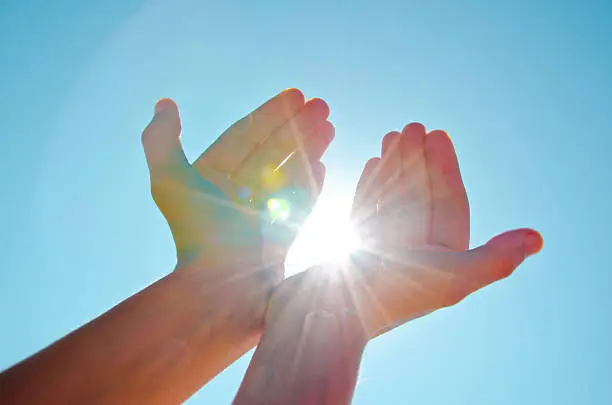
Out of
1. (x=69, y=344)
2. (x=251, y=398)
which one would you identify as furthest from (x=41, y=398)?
(x=251, y=398)

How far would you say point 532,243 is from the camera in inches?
69.6

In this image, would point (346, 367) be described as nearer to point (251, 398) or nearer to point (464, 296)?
point (251, 398)

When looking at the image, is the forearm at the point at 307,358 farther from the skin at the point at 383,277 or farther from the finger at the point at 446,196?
the finger at the point at 446,196

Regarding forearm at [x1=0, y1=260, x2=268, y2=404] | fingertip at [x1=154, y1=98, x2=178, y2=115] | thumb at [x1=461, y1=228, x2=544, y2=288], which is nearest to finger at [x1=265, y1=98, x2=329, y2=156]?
fingertip at [x1=154, y1=98, x2=178, y2=115]

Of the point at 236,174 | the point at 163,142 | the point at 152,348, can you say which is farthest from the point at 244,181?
the point at 152,348

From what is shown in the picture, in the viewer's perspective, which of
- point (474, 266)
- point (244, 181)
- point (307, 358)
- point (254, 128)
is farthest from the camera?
point (254, 128)

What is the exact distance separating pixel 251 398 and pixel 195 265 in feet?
3.09

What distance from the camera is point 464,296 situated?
5.82 ft

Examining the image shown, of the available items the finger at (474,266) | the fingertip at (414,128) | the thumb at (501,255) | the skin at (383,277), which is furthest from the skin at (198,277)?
the thumb at (501,255)

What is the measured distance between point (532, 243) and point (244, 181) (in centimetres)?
152

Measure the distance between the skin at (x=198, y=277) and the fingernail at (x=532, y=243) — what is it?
1015 mm

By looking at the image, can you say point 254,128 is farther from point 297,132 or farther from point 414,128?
point 414,128

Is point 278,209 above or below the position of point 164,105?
below

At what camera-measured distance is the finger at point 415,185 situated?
7.26 ft
